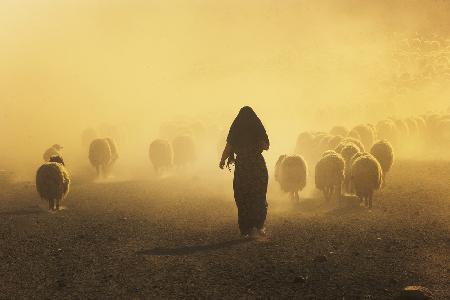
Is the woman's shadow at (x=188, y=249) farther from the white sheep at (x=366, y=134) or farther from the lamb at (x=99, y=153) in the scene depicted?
the white sheep at (x=366, y=134)

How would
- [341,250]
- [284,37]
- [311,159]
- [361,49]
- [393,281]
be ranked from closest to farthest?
[393,281]
[341,250]
[311,159]
[361,49]
[284,37]

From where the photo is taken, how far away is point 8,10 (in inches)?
5438

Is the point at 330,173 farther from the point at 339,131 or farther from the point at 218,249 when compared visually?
the point at 339,131

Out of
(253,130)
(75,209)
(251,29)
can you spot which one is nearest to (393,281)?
(253,130)

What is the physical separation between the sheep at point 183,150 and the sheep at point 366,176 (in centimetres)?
1284

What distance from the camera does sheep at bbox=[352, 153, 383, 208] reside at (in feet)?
50.6

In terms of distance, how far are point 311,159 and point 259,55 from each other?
79.3m

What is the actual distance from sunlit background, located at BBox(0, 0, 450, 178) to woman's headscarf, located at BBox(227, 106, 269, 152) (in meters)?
17.5

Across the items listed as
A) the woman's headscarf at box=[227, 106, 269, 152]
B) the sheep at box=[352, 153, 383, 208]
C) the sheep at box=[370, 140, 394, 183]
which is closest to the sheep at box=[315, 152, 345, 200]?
the sheep at box=[352, 153, 383, 208]

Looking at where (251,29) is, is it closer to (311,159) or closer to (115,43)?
(115,43)

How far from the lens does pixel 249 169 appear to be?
1205 cm

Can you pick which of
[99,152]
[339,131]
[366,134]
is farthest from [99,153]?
[366,134]

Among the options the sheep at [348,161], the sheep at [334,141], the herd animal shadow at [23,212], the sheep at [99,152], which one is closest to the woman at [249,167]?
the sheep at [348,161]

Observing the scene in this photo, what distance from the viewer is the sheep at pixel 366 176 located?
50.6 feet
